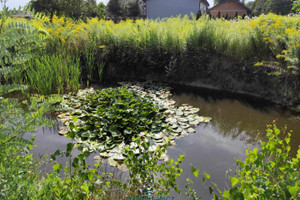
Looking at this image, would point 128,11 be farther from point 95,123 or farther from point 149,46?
point 95,123

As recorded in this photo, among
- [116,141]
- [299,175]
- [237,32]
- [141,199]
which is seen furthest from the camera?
[237,32]

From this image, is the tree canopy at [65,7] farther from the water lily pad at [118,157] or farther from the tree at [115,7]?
the water lily pad at [118,157]

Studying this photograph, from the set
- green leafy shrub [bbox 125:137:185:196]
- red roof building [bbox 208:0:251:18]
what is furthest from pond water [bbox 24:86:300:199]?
red roof building [bbox 208:0:251:18]

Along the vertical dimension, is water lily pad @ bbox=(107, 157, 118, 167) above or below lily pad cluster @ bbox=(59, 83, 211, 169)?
below

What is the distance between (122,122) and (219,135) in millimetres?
1693

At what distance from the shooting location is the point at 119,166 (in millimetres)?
Answer: 2717

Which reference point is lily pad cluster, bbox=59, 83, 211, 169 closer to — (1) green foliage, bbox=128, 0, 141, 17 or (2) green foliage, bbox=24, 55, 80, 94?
(2) green foliage, bbox=24, 55, 80, 94

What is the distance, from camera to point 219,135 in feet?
12.2

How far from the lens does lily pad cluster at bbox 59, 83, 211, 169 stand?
3.13m

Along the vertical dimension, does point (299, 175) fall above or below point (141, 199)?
above

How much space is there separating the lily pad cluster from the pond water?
22 centimetres

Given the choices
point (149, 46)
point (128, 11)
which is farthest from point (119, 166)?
point (128, 11)

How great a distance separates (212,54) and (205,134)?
335 centimetres

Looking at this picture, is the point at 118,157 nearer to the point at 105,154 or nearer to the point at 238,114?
the point at 105,154
